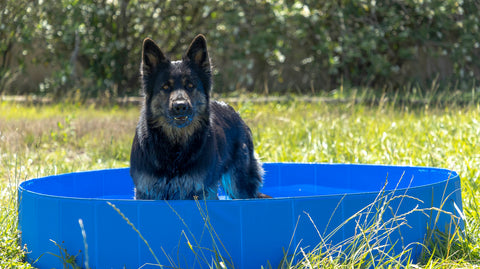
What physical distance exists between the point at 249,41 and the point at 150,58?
677 cm

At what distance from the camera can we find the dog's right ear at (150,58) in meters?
3.69

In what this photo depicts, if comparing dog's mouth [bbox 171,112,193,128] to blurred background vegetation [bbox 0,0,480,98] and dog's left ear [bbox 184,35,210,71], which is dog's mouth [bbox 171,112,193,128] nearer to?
dog's left ear [bbox 184,35,210,71]

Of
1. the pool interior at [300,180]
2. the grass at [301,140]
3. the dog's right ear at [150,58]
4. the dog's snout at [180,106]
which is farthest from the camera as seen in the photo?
the grass at [301,140]

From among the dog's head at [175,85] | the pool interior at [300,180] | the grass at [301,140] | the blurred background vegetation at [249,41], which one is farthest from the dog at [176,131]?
→ the blurred background vegetation at [249,41]

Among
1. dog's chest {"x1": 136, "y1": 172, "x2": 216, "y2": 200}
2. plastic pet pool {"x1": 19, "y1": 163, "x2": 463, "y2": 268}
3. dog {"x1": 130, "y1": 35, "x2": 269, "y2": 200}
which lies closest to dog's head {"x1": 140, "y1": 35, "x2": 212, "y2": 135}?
dog {"x1": 130, "y1": 35, "x2": 269, "y2": 200}

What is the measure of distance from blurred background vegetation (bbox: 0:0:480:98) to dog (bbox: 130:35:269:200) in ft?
18.8

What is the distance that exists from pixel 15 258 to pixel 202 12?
9118 mm

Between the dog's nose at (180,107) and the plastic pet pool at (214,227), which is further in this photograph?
the dog's nose at (180,107)

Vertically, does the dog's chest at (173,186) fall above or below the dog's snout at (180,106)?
below

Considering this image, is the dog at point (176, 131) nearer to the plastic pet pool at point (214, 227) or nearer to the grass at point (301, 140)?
the plastic pet pool at point (214, 227)

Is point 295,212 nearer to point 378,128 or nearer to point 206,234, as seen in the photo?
point 206,234

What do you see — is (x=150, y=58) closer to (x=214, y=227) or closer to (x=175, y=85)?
(x=175, y=85)

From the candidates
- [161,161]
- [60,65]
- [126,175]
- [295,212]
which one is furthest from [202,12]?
[295,212]

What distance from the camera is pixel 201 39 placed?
379 cm
